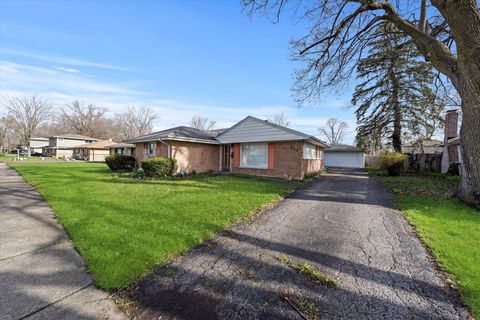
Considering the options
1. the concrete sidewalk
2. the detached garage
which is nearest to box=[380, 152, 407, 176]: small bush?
the detached garage

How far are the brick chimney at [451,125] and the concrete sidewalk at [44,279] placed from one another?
24.0 m

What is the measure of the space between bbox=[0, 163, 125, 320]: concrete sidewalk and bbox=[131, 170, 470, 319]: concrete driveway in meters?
0.53

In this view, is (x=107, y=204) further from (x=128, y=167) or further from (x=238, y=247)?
(x=128, y=167)

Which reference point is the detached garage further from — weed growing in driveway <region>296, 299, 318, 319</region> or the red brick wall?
weed growing in driveway <region>296, 299, 318, 319</region>

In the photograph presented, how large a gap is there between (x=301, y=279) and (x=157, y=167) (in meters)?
11.1

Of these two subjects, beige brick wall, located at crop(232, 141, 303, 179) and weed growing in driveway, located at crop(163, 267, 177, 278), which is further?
beige brick wall, located at crop(232, 141, 303, 179)

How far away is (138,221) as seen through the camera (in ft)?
16.2

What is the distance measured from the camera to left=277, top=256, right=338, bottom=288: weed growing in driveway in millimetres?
2804

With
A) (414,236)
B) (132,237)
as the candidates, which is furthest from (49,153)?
(414,236)

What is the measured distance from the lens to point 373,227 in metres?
4.87

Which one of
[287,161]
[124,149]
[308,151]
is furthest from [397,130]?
[124,149]

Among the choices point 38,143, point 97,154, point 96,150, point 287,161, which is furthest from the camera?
point 38,143

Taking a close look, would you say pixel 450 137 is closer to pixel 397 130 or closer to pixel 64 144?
pixel 397 130

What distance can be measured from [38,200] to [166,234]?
5.94 m
